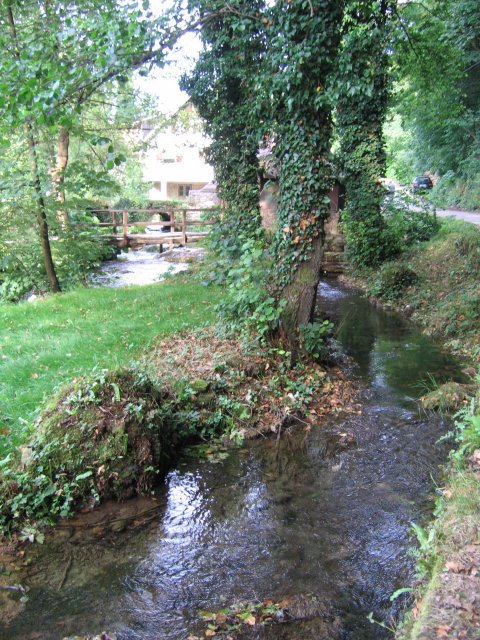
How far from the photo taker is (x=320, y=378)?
6945 mm

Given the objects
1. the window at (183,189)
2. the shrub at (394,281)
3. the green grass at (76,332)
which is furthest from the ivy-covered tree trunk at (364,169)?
the window at (183,189)

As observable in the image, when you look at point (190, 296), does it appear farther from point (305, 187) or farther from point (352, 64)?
point (352, 64)

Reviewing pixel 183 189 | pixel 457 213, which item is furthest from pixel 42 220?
pixel 183 189

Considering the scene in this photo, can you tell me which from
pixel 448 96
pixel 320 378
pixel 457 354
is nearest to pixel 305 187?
pixel 320 378

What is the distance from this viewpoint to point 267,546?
3.88 meters

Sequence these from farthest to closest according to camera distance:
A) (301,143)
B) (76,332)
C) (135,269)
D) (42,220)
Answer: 1. (135,269)
2. (42,220)
3. (76,332)
4. (301,143)

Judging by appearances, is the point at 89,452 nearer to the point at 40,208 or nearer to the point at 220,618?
the point at 220,618

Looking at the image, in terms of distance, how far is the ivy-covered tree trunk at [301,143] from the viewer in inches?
254

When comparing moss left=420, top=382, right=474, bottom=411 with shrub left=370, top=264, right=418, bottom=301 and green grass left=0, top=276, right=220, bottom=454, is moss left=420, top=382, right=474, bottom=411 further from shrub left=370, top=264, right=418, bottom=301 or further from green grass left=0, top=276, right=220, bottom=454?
shrub left=370, top=264, right=418, bottom=301

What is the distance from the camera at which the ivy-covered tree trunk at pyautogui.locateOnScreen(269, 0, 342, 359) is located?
6.46m

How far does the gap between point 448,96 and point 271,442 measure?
2035 centimetres

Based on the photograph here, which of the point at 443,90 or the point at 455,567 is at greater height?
the point at 443,90

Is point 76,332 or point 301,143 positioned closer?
point 301,143

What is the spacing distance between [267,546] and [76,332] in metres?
5.35
